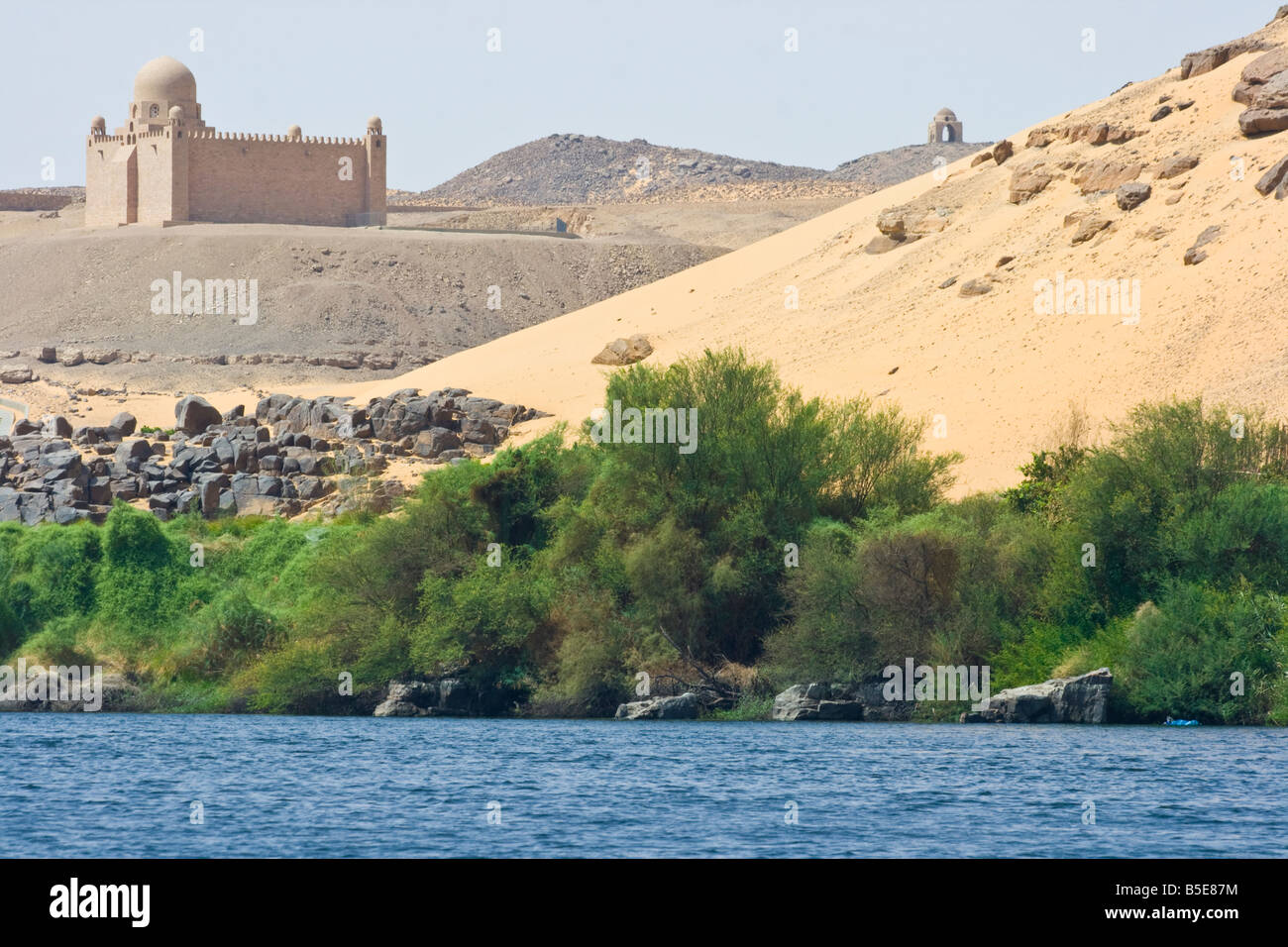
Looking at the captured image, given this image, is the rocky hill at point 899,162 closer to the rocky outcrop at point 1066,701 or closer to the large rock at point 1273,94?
the large rock at point 1273,94

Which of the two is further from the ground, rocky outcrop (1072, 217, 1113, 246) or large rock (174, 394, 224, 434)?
rocky outcrop (1072, 217, 1113, 246)

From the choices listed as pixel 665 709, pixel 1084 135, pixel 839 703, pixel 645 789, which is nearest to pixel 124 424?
pixel 665 709

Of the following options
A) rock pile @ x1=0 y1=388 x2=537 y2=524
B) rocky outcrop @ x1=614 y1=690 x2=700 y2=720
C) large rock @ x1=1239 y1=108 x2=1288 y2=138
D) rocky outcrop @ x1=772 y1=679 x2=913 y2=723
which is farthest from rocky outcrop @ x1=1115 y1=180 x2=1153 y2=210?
rocky outcrop @ x1=614 y1=690 x2=700 y2=720

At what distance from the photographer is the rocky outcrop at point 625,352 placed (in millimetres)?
51594

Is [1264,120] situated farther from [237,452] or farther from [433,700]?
[433,700]

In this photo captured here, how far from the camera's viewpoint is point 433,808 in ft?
65.8

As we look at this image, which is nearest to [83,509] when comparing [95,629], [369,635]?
[95,629]

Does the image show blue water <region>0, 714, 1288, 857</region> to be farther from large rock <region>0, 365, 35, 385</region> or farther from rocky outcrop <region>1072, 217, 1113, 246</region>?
large rock <region>0, 365, 35, 385</region>

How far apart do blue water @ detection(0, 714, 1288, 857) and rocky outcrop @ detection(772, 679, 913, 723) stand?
57 cm

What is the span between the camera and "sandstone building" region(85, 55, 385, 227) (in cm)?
8406

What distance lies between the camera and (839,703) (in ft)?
92.2

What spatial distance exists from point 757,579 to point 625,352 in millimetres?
22899

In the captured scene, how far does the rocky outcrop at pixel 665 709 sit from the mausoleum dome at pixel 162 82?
63765mm
